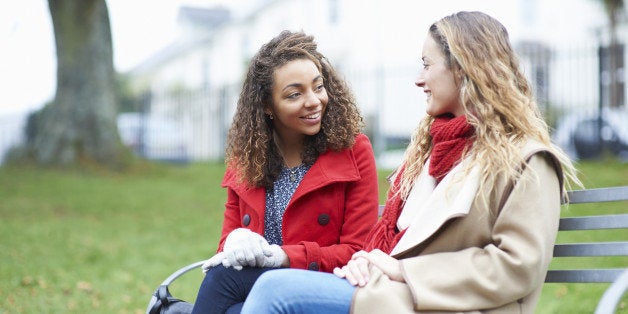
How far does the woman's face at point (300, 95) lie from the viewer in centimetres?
335

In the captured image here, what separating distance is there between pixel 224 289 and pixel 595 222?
4.21 feet

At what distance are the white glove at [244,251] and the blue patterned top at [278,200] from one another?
444 millimetres

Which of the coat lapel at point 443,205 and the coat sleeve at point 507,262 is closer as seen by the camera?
the coat sleeve at point 507,262

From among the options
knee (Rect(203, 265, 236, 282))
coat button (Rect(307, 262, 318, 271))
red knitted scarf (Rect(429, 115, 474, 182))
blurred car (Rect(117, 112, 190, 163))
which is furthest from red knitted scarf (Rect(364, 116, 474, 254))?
blurred car (Rect(117, 112, 190, 163))

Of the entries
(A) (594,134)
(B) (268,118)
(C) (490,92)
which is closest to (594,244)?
(C) (490,92)

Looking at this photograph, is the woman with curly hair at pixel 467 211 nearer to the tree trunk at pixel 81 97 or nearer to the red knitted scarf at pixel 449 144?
the red knitted scarf at pixel 449 144

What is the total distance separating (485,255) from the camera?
7.93ft

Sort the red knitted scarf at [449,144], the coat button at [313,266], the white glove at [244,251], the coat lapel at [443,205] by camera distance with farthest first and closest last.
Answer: the coat button at [313,266]
the white glove at [244,251]
the red knitted scarf at [449,144]
the coat lapel at [443,205]

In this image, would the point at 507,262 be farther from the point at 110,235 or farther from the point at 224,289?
the point at 110,235

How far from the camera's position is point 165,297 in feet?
10.3

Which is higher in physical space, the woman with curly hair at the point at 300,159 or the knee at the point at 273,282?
the woman with curly hair at the point at 300,159

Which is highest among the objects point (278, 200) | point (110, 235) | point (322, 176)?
point (322, 176)

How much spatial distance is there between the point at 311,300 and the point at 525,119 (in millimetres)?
880

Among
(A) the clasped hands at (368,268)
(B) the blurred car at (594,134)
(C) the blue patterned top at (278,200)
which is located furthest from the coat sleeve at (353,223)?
(B) the blurred car at (594,134)
